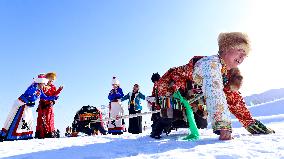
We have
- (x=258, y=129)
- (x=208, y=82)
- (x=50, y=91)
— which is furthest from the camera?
(x=50, y=91)

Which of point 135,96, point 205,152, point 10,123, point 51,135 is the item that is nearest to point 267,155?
point 205,152

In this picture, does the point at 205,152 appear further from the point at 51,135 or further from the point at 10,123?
the point at 51,135

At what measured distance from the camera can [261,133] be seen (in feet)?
13.2

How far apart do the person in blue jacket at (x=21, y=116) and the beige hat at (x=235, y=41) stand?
4.97m

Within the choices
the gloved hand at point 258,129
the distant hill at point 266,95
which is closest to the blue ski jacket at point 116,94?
the gloved hand at point 258,129

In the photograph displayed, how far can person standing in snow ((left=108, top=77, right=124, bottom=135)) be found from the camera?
37.1 ft

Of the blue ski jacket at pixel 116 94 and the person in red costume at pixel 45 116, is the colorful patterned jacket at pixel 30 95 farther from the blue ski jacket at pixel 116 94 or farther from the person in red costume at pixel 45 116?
the blue ski jacket at pixel 116 94

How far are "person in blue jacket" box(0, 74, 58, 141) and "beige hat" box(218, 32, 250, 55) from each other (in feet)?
16.3

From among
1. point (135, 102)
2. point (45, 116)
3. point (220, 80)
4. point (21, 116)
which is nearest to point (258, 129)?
point (220, 80)

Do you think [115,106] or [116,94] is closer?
[116,94]

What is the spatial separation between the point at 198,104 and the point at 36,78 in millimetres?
4648

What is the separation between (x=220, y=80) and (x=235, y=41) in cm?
47

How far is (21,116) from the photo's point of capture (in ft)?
24.7

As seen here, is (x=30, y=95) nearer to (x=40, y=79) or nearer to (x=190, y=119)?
(x=40, y=79)
